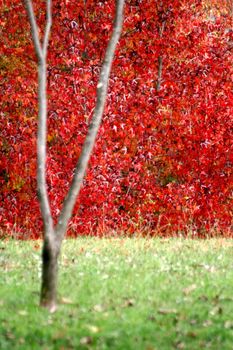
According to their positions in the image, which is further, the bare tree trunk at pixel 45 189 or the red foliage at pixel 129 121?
the red foliage at pixel 129 121

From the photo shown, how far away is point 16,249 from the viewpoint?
12.8 metres

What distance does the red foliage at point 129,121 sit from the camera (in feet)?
55.1

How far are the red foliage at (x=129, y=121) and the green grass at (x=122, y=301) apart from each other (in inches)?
177

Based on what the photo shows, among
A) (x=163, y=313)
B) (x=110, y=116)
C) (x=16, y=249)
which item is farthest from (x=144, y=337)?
(x=110, y=116)

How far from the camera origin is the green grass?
6926 millimetres

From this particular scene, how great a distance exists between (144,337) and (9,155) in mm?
10704

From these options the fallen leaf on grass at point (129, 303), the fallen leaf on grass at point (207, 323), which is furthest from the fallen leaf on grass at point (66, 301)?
the fallen leaf on grass at point (207, 323)

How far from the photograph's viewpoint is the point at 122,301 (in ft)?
27.3

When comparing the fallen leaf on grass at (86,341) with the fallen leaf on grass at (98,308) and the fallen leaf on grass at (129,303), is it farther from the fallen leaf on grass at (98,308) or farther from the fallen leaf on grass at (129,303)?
the fallen leaf on grass at (129,303)

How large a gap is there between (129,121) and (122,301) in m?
9.10

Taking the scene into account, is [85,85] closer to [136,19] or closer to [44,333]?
[136,19]

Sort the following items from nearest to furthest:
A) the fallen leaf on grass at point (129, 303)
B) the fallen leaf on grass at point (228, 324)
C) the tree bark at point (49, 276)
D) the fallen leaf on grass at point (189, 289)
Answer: the fallen leaf on grass at point (228, 324), the tree bark at point (49, 276), the fallen leaf on grass at point (129, 303), the fallen leaf on grass at point (189, 289)

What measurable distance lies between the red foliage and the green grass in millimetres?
4493

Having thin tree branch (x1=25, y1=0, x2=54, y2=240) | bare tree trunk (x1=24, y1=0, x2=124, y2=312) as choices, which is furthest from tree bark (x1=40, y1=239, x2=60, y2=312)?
thin tree branch (x1=25, y1=0, x2=54, y2=240)
